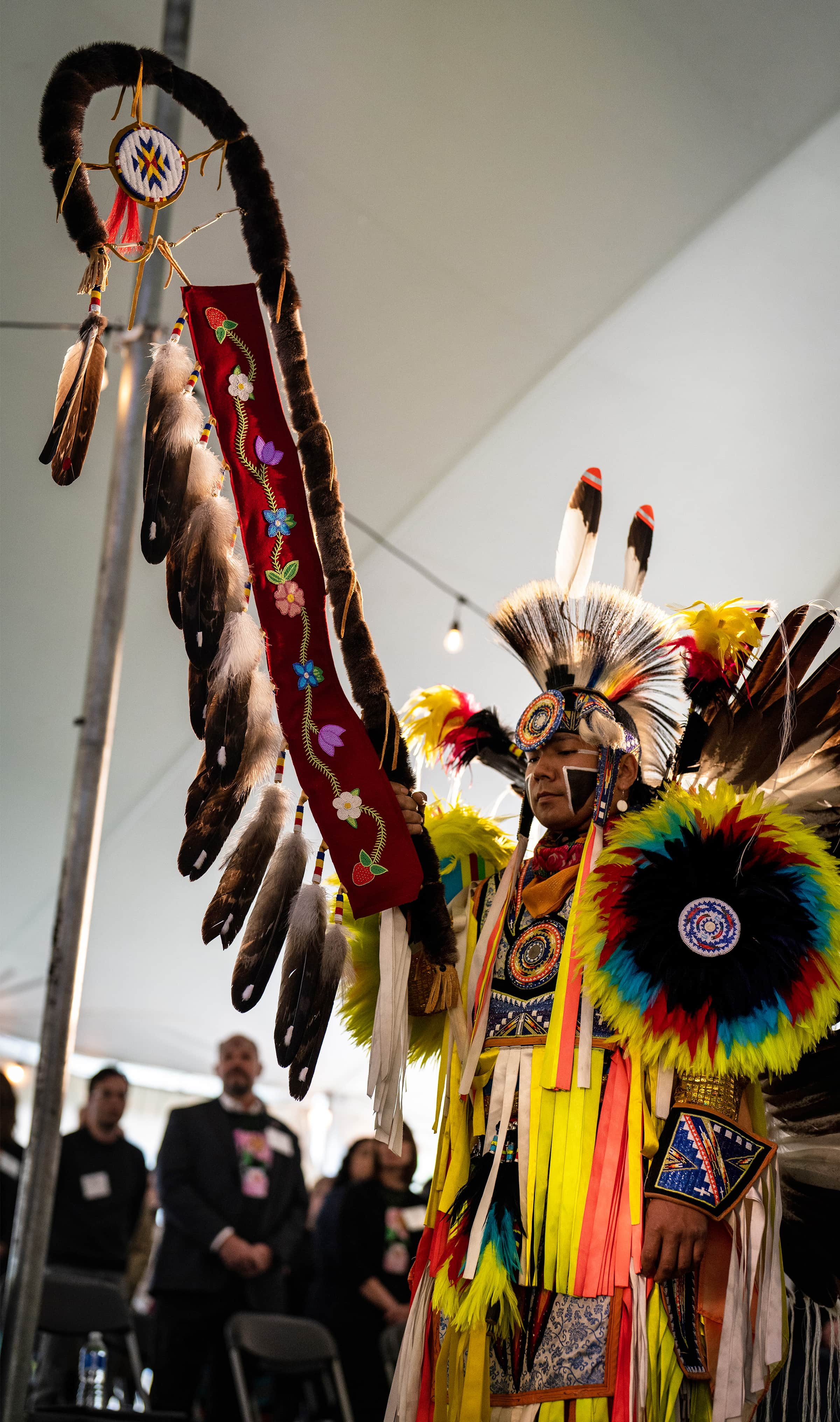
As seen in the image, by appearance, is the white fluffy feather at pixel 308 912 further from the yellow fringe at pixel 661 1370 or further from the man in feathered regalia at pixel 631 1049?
the yellow fringe at pixel 661 1370

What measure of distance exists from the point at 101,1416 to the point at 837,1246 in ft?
6.74

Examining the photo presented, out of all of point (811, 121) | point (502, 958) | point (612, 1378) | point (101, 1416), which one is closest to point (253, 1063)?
point (101, 1416)

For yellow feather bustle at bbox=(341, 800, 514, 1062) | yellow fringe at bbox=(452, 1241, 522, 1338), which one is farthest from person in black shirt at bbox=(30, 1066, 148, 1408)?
yellow fringe at bbox=(452, 1241, 522, 1338)

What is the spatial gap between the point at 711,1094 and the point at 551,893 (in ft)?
1.36

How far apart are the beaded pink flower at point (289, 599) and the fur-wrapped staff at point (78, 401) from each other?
35cm

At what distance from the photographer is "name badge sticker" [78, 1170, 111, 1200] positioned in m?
4.59

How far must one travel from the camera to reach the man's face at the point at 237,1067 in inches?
173

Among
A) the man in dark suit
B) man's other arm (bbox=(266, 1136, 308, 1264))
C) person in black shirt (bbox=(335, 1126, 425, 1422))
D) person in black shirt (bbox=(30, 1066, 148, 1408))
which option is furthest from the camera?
person in black shirt (bbox=(30, 1066, 148, 1408))

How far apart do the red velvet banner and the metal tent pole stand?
171cm

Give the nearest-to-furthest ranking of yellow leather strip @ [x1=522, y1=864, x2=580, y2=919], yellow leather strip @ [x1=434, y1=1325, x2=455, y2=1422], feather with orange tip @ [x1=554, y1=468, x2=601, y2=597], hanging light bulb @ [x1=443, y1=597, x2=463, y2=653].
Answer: yellow leather strip @ [x1=434, y1=1325, x2=455, y2=1422], yellow leather strip @ [x1=522, y1=864, x2=580, y2=919], feather with orange tip @ [x1=554, y1=468, x2=601, y2=597], hanging light bulb @ [x1=443, y1=597, x2=463, y2=653]

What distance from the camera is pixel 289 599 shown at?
1941 millimetres

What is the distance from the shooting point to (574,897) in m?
2.01

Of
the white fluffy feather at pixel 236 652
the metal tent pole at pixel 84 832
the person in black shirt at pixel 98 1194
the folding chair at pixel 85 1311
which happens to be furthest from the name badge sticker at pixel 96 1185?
the white fluffy feather at pixel 236 652

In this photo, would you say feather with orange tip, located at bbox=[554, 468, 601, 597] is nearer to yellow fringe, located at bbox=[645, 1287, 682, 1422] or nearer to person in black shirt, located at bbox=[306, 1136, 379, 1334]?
yellow fringe, located at bbox=[645, 1287, 682, 1422]
